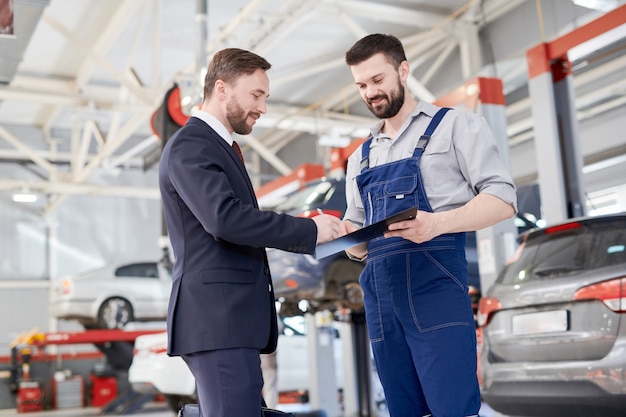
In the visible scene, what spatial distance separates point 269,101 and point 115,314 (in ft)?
18.7

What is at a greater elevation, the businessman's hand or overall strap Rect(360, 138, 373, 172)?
overall strap Rect(360, 138, 373, 172)

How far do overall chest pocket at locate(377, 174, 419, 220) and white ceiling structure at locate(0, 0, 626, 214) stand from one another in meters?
6.61

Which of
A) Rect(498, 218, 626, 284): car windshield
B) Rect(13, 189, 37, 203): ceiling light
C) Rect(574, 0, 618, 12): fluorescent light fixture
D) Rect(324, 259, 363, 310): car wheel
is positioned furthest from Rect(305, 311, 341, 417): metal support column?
Rect(13, 189, 37, 203): ceiling light

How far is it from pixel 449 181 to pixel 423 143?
0.14 meters

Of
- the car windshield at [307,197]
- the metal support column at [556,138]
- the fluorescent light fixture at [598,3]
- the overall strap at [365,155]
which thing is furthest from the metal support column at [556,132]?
the overall strap at [365,155]

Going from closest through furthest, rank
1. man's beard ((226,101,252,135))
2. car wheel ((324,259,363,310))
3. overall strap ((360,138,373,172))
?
man's beard ((226,101,252,135)), overall strap ((360,138,373,172)), car wheel ((324,259,363,310))

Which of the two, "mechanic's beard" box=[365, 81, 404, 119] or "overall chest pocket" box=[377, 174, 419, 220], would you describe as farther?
"mechanic's beard" box=[365, 81, 404, 119]

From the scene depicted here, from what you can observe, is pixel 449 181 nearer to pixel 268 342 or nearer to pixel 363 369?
pixel 268 342

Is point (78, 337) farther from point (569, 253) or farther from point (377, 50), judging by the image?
point (377, 50)

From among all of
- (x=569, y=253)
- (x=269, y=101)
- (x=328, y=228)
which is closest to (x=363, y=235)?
(x=328, y=228)

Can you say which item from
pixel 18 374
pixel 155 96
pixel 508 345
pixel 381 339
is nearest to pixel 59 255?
pixel 18 374

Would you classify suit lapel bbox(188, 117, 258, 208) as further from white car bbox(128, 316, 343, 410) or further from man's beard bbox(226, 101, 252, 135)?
white car bbox(128, 316, 343, 410)

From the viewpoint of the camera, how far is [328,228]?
2.15 meters

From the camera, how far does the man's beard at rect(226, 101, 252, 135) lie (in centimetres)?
217
